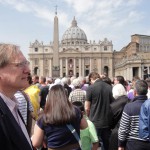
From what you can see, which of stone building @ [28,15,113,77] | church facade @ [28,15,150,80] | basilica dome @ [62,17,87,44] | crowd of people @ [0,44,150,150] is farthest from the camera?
basilica dome @ [62,17,87,44]

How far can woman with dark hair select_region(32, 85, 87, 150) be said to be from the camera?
3588mm

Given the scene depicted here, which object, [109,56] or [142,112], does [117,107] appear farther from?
[109,56]

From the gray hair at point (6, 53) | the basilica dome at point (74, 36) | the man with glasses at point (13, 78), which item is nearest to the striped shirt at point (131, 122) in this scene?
the man with glasses at point (13, 78)

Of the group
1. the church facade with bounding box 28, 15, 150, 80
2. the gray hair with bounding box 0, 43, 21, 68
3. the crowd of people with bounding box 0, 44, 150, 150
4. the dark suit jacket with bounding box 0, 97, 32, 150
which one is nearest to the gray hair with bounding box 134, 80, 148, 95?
the crowd of people with bounding box 0, 44, 150, 150

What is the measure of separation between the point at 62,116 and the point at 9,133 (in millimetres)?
1773

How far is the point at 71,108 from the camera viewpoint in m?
3.66

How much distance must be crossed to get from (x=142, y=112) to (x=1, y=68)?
2.50 metres

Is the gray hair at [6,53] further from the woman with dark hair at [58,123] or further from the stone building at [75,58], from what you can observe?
the stone building at [75,58]

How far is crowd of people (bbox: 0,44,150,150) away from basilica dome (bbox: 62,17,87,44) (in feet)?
379

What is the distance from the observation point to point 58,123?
358cm

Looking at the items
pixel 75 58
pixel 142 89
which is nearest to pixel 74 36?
pixel 75 58

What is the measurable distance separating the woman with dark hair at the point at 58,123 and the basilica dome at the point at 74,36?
118464mm

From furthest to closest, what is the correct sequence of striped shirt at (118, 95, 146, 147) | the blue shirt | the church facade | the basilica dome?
1. the basilica dome
2. the church facade
3. striped shirt at (118, 95, 146, 147)
4. the blue shirt

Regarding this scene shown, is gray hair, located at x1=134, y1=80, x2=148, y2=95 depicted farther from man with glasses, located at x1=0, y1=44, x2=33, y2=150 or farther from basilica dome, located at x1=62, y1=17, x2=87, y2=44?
basilica dome, located at x1=62, y1=17, x2=87, y2=44
